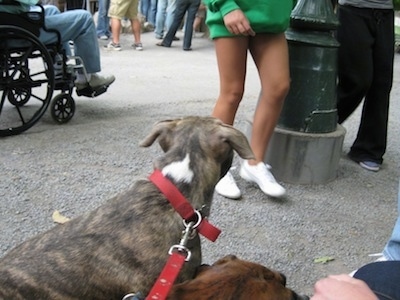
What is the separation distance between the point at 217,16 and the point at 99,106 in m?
3.05

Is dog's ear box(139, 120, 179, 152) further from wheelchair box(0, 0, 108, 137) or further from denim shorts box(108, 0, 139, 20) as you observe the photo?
denim shorts box(108, 0, 139, 20)

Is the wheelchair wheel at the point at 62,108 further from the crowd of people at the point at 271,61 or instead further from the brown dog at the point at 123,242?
the brown dog at the point at 123,242

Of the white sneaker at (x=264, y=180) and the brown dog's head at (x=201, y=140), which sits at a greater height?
the brown dog's head at (x=201, y=140)

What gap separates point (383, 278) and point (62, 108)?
437cm

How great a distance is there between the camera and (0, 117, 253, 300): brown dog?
221 cm

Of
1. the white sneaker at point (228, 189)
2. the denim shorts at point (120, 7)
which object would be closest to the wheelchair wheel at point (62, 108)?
the white sneaker at point (228, 189)

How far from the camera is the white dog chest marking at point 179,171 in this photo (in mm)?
2342

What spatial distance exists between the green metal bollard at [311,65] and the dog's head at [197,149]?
78.3 inches

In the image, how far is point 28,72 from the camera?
5.34 meters

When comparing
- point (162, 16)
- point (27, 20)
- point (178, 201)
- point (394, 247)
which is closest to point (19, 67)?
point (27, 20)

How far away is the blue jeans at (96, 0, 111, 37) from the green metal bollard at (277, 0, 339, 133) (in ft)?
26.1

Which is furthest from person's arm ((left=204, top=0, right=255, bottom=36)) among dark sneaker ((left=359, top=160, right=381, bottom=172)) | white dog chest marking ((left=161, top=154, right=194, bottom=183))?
dark sneaker ((left=359, top=160, right=381, bottom=172))

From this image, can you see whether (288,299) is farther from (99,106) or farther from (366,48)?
(99,106)

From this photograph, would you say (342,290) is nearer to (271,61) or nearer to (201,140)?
(201,140)
